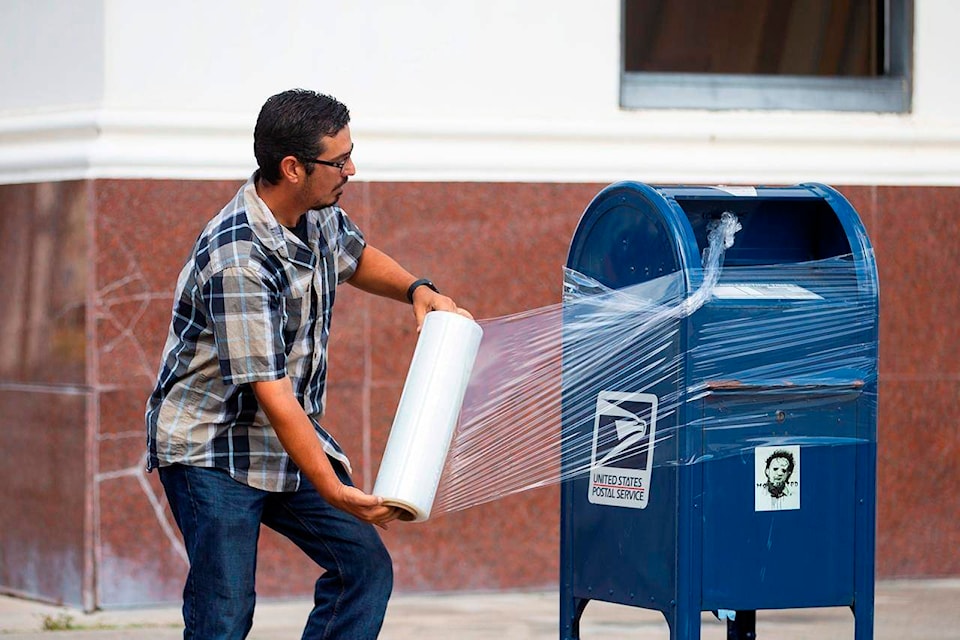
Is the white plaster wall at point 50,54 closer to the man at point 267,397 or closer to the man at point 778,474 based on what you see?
the man at point 267,397

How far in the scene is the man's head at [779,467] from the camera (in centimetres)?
393

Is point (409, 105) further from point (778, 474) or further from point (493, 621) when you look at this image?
point (778, 474)

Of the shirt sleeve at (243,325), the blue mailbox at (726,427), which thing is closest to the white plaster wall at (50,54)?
Result: the blue mailbox at (726,427)

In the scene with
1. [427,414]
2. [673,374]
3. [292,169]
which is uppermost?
[292,169]

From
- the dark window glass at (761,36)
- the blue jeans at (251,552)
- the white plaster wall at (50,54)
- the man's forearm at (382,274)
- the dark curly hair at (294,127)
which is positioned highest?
the dark window glass at (761,36)

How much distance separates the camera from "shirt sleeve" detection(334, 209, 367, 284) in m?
3.95

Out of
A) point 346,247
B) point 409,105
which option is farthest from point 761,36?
point 346,247

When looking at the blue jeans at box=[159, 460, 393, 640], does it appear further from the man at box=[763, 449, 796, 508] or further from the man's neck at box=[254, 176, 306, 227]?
the man at box=[763, 449, 796, 508]

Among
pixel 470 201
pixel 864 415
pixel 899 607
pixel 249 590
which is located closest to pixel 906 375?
pixel 899 607

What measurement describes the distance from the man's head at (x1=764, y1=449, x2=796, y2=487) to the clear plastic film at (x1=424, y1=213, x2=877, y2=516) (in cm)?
2

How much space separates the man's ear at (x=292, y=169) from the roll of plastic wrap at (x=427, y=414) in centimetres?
→ 46

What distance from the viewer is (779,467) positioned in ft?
12.9

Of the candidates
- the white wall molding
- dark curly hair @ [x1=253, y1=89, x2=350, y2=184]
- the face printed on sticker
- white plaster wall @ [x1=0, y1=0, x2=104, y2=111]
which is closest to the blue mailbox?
the face printed on sticker

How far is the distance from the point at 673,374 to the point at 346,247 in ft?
2.95
